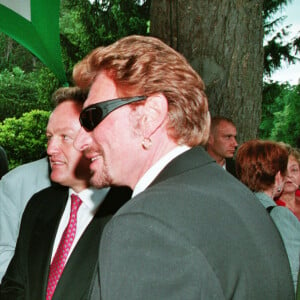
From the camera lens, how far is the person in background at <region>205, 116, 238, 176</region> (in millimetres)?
4656

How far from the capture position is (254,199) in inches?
49.3

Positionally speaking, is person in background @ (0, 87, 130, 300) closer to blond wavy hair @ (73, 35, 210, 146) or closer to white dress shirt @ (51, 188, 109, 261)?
white dress shirt @ (51, 188, 109, 261)

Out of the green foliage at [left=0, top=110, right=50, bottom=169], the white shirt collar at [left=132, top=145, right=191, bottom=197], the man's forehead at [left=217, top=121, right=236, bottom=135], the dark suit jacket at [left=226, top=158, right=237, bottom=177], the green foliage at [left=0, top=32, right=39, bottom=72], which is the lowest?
the green foliage at [left=0, top=110, right=50, bottom=169]

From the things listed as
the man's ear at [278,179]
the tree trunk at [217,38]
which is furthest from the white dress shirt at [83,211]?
the tree trunk at [217,38]

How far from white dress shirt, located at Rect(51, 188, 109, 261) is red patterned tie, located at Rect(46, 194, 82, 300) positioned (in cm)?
2

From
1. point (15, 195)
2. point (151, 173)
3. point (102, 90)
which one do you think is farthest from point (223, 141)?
point (151, 173)

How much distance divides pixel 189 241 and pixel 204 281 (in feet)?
0.26

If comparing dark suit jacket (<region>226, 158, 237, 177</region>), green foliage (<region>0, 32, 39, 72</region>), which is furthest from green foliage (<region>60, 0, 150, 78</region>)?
dark suit jacket (<region>226, 158, 237, 177</region>)

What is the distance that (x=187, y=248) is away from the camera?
970 mm

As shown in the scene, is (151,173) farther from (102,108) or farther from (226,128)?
(226,128)

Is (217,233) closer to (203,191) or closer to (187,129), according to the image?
(203,191)

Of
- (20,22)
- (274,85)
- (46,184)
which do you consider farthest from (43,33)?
(274,85)

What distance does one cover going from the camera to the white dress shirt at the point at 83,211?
2037 millimetres

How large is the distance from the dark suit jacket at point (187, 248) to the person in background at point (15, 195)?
1521 millimetres
